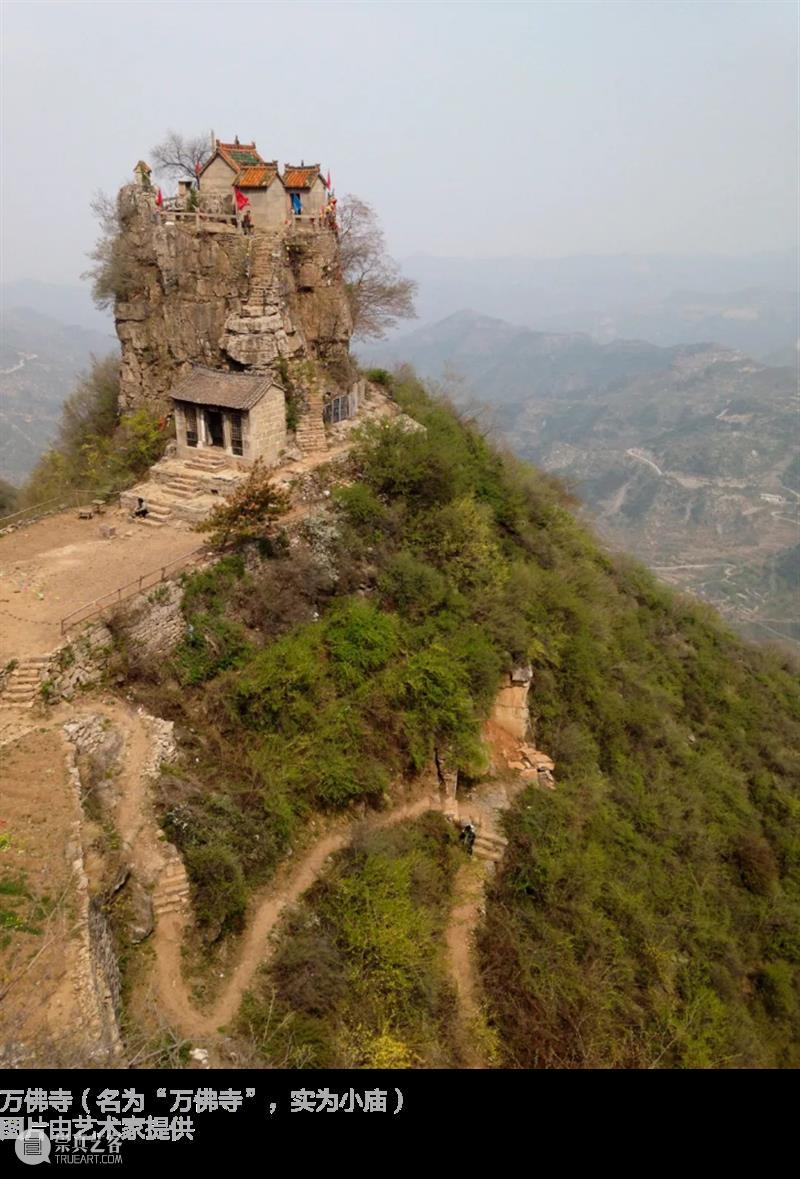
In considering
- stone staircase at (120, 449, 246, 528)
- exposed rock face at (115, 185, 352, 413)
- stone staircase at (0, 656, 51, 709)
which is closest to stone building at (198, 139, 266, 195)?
exposed rock face at (115, 185, 352, 413)

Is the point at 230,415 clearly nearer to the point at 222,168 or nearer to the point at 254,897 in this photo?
the point at 222,168

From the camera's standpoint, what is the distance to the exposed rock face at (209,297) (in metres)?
23.5

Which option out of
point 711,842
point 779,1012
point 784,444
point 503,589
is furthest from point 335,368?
point 784,444

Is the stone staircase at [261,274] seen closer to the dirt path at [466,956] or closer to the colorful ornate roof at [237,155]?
the colorful ornate roof at [237,155]

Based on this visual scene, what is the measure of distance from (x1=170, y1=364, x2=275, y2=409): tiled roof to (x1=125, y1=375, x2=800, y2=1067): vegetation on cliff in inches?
160

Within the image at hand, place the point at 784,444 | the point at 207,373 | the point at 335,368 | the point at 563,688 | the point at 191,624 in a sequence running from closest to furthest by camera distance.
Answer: the point at 191,624, the point at 563,688, the point at 207,373, the point at 335,368, the point at 784,444

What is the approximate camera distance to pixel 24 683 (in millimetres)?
13383

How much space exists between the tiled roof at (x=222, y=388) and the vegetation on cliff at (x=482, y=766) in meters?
4.07

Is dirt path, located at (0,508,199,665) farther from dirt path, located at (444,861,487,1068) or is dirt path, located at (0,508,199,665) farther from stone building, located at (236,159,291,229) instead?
stone building, located at (236,159,291,229)

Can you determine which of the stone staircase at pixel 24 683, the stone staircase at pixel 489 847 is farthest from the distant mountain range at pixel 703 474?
the stone staircase at pixel 24 683

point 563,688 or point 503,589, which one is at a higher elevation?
point 503,589

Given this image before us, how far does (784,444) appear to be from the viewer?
137m

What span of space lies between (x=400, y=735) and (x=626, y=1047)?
759 centimetres
